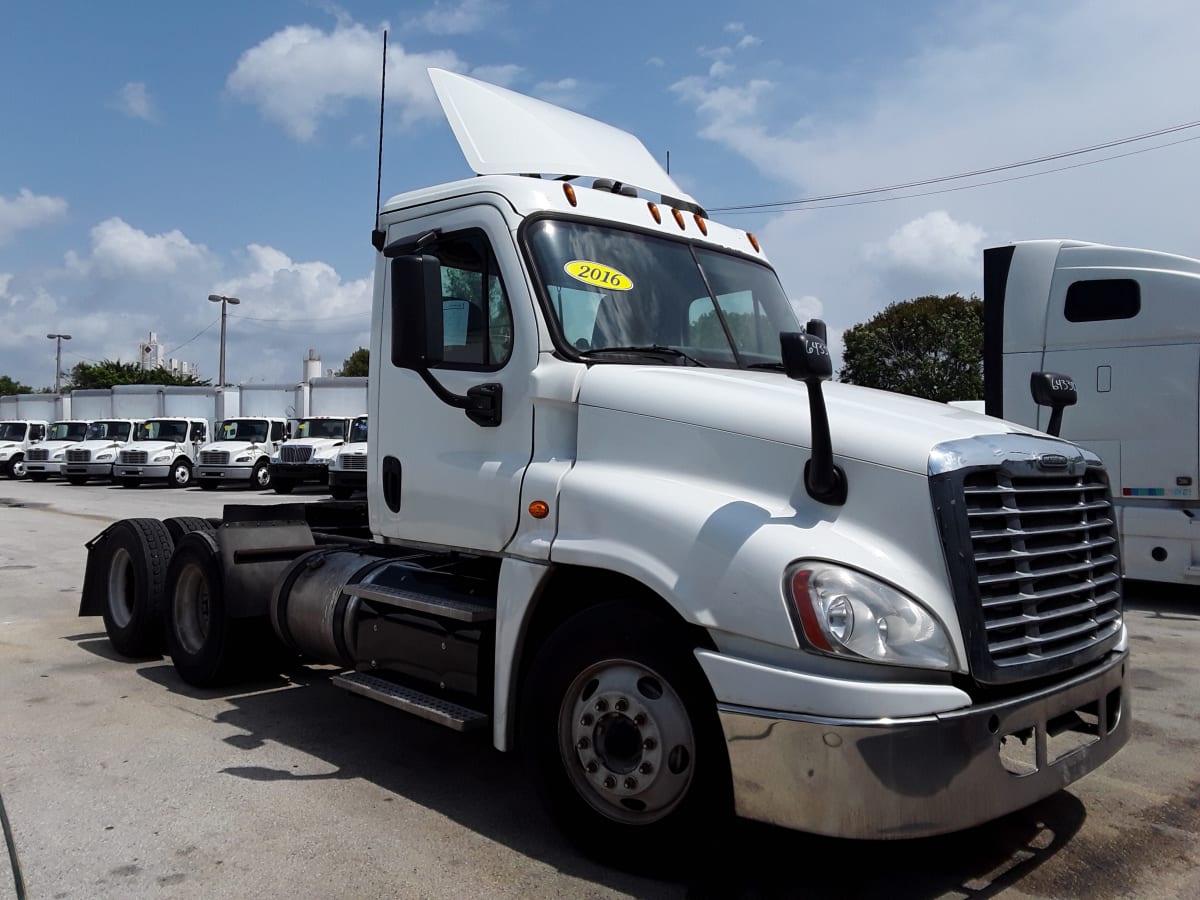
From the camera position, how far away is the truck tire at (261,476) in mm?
28609

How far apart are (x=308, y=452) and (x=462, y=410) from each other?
74.2ft

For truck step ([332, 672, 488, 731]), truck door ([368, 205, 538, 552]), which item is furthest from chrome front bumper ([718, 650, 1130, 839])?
truck door ([368, 205, 538, 552])

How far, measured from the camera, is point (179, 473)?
99.0 feet

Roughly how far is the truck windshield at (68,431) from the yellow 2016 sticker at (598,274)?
34243 millimetres

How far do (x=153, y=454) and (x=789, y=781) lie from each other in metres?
29.9

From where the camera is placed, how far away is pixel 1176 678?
675cm

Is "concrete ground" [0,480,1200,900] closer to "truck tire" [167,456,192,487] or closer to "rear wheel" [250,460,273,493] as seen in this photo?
"rear wheel" [250,460,273,493]

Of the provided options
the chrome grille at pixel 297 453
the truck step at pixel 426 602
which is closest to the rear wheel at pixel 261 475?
the chrome grille at pixel 297 453

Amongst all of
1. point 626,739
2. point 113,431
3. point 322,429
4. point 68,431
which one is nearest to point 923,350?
point 322,429

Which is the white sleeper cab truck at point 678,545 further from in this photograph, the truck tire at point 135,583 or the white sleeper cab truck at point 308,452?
the white sleeper cab truck at point 308,452

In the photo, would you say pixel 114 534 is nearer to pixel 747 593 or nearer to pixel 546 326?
pixel 546 326

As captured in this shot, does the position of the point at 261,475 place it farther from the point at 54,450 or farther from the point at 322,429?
the point at 54,450

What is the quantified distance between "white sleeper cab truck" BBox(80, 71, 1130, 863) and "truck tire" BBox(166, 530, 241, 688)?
3.22 feet

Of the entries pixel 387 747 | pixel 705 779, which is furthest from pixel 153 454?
pixel 705 779
